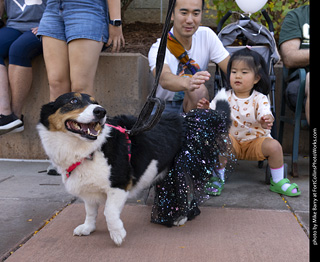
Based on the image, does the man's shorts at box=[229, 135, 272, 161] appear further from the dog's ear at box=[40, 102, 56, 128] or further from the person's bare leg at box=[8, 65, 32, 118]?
the person's bare leg at box=[8, 65, 32, 118]

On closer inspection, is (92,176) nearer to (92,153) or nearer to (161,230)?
(92,153)

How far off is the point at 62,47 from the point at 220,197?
2.09 m

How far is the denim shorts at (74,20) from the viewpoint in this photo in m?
3.23

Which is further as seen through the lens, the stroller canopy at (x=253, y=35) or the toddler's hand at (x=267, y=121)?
the stroller canopy at (x=253, y=35)

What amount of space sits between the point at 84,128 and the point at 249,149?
1880 mm

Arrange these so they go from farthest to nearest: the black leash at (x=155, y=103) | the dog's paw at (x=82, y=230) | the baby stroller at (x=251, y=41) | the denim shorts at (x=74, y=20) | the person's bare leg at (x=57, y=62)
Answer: the baby stroller at (x=251, y=41), the person's bare leg at (x=57, y=62), the denim shorts at (x=74, y=20), the dog's paw at (x=82, y=230), the black leash at (x=155, y=103)

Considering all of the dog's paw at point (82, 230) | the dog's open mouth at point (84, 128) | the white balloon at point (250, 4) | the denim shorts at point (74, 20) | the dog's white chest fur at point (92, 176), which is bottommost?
the dog's paw at point (82, 230)

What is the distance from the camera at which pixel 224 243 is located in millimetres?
2221

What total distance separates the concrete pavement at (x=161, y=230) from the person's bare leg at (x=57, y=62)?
105 cm

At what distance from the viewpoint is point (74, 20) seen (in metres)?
3.24

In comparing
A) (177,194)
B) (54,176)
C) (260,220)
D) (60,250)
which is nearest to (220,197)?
(260,220)

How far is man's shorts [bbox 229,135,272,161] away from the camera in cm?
332

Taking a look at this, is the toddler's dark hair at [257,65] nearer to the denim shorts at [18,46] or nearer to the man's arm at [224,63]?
the man's arm at [224,63]

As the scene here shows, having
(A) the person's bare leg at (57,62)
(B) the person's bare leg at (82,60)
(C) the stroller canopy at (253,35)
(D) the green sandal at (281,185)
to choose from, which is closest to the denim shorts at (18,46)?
(A) the person's bare leg at (57,62)
